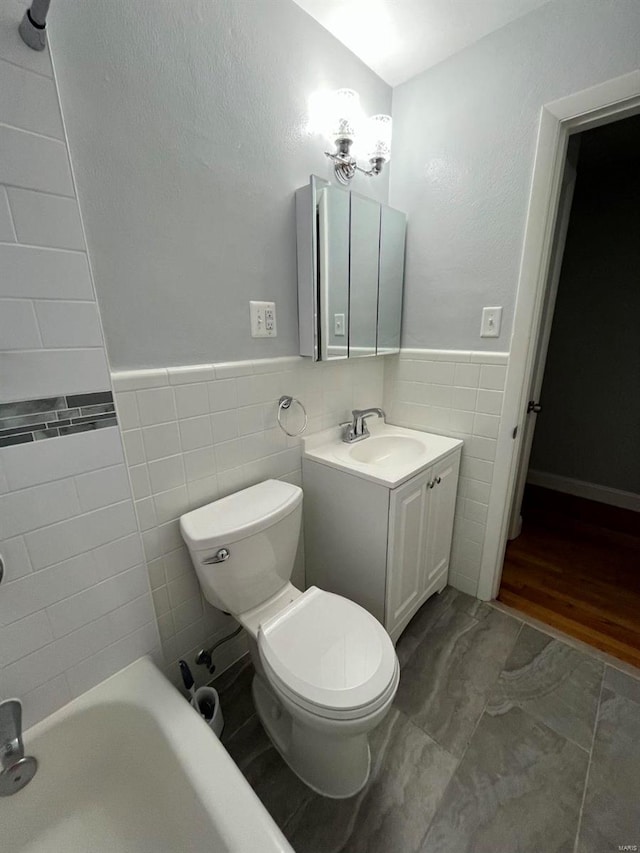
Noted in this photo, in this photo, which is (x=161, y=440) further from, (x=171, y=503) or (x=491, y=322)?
(x=491, y=322)

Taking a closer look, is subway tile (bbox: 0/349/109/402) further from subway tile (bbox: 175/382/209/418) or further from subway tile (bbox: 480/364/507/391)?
subway tile (bbox: 480/364/507/391)

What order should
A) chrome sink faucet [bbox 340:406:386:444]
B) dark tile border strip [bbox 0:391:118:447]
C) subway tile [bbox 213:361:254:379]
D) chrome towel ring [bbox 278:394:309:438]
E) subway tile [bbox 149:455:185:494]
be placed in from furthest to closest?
chrome sink faucet [bbox 340:406:386:444]
chrome towel ring [bbox 278:394:309:438]
subway tile [bbox 213:361:254:379]
subway tile [bbox 149:455:185:494]
dark tile border strip [bbox 0:391:118:447]

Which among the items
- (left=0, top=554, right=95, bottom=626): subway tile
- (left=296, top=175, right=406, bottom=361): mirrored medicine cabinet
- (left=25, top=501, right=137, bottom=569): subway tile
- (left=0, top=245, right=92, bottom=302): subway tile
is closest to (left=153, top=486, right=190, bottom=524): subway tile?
(left=25, top=501, right=137, bottom=569): subway tile

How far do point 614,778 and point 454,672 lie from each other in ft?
1.58

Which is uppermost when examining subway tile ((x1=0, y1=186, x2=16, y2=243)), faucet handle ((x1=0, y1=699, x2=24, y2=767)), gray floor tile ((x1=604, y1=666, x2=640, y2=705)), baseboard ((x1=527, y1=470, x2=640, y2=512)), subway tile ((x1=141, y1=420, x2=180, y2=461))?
subway tile ((x1=0, y1=186, x2=16, y2=243))

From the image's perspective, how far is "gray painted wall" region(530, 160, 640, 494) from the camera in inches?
86.7

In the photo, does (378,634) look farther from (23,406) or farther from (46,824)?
(23,406)

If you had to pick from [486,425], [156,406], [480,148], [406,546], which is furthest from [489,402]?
[156,406]

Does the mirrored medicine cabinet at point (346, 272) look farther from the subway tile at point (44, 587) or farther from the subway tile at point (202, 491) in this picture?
the subway tile at point (44, 587)

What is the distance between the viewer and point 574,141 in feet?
4.95

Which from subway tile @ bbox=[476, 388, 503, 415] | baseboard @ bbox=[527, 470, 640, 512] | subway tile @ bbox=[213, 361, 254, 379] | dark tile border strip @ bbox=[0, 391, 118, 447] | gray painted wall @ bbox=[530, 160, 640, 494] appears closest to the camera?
dark tile border strip @ bbox=[0, 391, 118, 447]

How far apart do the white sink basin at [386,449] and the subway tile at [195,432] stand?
0.62m

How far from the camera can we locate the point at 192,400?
108 cm

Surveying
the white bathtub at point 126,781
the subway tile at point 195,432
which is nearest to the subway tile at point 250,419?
the subway tile at point 195,432
